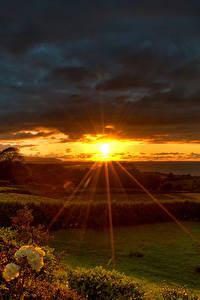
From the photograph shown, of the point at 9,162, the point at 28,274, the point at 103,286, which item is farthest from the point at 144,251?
the point at 9,162

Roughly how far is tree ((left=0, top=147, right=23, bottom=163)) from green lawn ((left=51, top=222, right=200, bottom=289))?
12.6 m

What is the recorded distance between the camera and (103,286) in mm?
4711

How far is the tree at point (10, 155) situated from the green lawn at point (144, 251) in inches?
497

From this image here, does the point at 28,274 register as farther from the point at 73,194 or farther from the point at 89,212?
the point at 73,194

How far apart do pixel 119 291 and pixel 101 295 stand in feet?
1.08

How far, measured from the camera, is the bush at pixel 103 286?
4525 millimetres

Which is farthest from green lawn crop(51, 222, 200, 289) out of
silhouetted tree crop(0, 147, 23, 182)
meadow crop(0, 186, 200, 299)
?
silhouetted tree crop(0, 147, 23, 182)

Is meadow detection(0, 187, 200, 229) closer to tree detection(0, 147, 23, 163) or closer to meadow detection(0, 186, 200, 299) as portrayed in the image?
meadow detection(0, 186, 200, 299)

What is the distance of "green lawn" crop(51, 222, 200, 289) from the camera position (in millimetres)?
8320

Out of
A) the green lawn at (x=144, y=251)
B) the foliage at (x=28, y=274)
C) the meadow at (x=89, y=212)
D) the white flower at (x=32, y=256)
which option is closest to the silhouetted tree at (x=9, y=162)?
the meadow at (x=89, y=212)

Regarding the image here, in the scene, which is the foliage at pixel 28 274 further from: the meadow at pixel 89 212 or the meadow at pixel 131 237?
the meadow at pixel 89 212

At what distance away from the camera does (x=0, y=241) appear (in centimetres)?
565

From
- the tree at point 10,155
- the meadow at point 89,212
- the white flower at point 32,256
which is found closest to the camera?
the white flower at point 32,256

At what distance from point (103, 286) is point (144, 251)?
585 cm
